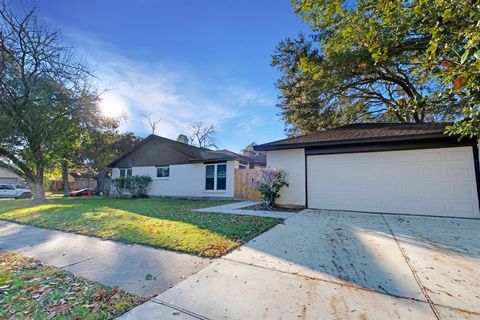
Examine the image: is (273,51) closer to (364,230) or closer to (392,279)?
(364,230)

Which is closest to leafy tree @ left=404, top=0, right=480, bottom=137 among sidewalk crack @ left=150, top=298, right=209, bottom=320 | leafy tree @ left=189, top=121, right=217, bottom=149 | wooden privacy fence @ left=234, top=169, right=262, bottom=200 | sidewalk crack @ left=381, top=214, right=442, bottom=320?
sidewalk crack @ left=381, top=214, right=442, bottom=320

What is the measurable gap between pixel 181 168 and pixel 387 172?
1196 centimetres

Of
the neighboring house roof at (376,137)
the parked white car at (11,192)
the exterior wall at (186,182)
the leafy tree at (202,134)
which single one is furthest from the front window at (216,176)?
the leafy tree at (202,134)

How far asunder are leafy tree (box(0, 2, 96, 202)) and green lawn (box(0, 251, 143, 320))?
11.5m

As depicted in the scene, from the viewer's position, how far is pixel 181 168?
15734mm

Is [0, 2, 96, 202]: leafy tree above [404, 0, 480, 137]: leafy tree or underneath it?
above

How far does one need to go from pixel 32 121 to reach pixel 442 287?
16408mm

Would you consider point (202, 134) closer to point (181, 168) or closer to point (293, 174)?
point (181, 168)

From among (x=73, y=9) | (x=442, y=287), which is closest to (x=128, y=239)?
(x=442, y=287)

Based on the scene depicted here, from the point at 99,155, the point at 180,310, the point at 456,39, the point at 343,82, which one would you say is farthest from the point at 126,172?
the point at 456,39

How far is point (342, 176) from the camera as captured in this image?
339 inches

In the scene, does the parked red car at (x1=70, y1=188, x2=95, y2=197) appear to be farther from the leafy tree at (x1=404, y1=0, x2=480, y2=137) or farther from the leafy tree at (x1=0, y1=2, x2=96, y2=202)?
the leafy tree at (x1=404, y1=0, x2=480, y2=137)

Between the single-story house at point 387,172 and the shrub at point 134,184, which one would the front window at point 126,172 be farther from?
the single-story house at point 387,172

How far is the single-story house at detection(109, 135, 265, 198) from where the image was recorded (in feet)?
46.1
